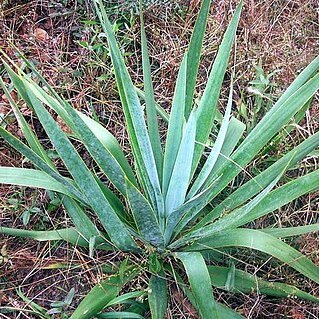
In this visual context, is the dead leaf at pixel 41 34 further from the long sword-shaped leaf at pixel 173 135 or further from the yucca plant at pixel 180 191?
the long sword-shaped leaf at pixel 173 135

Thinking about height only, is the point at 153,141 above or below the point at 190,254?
above

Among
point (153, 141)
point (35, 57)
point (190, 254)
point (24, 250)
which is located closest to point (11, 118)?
point (35, 57)

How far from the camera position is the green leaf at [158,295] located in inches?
59.8

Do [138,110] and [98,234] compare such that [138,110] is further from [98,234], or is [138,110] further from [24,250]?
[24,250]

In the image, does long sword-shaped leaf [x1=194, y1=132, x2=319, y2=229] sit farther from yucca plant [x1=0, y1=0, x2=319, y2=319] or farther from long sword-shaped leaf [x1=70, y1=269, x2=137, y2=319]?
long sword-shaped leaf [x1=70, y1=269, x2=137, y2=319]

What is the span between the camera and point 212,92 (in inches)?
63.3

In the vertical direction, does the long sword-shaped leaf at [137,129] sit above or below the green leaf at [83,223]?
above

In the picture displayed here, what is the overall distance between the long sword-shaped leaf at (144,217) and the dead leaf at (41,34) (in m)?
1.07

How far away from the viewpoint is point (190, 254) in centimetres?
152

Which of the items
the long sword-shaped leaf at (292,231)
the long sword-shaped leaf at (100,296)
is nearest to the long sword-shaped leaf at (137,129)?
the long sword-shaped leaf at (100,296)

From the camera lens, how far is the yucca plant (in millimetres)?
1483

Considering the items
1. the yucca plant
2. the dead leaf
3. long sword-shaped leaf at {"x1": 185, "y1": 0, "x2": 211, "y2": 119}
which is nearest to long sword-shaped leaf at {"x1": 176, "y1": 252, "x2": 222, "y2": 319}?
the yucca plant

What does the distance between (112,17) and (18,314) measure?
1.22 meters

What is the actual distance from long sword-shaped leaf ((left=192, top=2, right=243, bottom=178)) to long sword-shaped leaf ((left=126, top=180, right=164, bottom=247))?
0.26 metres
